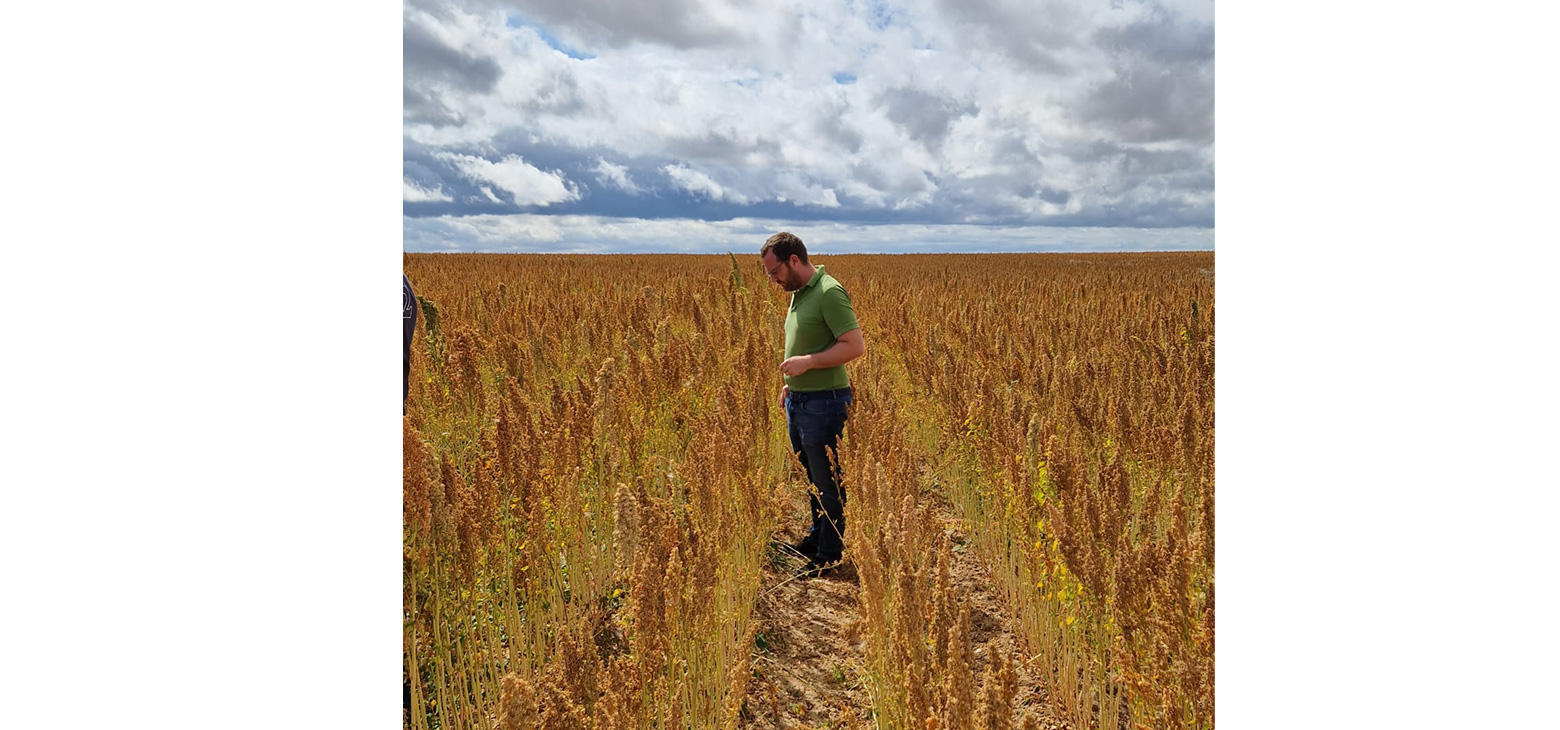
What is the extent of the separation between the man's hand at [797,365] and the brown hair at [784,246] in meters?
0.41

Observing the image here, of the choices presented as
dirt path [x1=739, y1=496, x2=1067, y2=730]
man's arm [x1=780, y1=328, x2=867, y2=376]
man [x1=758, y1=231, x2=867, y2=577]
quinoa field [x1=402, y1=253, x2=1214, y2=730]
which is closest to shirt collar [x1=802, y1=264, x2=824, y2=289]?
man [x1=758, y1=231, x2=867, y2=577]

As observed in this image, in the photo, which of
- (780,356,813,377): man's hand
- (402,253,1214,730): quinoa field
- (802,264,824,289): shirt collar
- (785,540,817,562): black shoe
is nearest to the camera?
(402,253,1214,730): quinoa field

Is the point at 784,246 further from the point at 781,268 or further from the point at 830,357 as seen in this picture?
the point at 830,357

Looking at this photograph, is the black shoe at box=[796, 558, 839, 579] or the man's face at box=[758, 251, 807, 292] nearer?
the man's face at box=[758, 251, 807, 292]

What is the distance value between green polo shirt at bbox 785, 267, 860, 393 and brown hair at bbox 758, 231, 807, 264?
12cm

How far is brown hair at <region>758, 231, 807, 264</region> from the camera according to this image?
301cm

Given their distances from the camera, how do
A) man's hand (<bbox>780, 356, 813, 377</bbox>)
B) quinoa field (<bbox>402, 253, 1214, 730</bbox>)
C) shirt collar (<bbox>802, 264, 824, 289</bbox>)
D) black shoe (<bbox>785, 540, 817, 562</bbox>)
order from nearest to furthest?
quinoa field (<bbox>402, 253, 1214, 730</bbox>)
man's hand (<bbox>780, 356, 813, 377</bbox>)
shirt collar (<bbox>802, 264, 824, 289</bbox>)
black shoe (<bbox>785, 540, 817, 562</bbox>)

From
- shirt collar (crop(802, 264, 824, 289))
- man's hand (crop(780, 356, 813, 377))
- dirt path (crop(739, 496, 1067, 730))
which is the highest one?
shirt collar (crop(802, 264, 824, 289))

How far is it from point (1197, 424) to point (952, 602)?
1285 millimetres

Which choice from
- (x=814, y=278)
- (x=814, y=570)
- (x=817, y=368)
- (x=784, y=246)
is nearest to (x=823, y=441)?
(x=817, y=368)

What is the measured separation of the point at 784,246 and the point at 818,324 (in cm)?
34

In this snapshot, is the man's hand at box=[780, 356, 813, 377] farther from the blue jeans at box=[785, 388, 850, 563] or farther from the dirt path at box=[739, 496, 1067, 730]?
the dirt path at box=[739, 496, 1067, 730]

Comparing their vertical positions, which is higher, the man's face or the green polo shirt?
the man's face

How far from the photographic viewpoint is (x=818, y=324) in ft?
10.1
